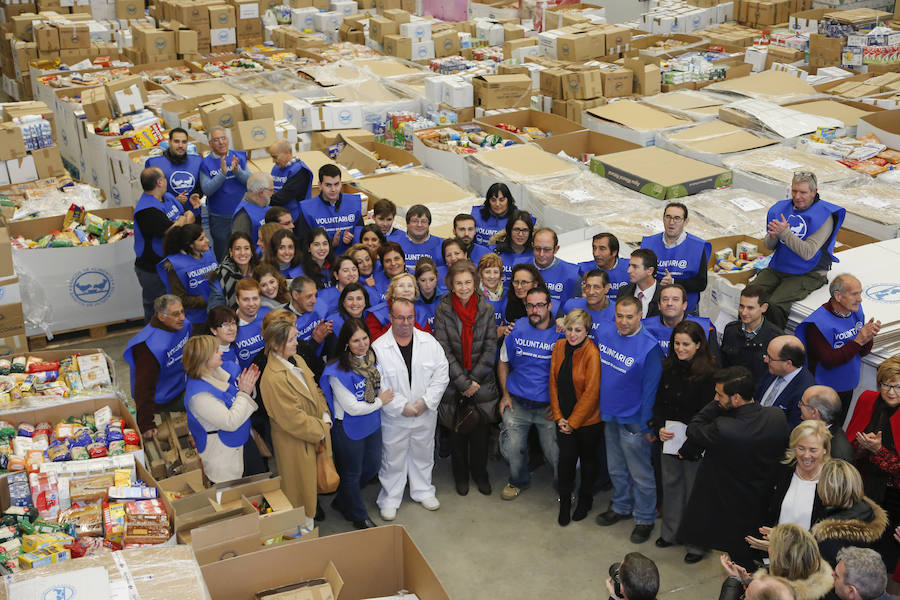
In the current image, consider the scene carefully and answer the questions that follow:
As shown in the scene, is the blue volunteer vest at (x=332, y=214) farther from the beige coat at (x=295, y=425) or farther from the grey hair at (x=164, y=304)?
the beige coat at (x=295, y=425)

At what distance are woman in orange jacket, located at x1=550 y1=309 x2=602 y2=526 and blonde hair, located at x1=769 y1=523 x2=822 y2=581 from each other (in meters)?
1.70

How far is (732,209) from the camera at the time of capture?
7.75 metres

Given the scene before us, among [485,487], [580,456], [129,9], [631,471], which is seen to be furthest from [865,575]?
[129,9]

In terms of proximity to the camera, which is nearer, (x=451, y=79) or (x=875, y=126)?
(x=875, y=126)

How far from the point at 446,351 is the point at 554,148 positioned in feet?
14.3

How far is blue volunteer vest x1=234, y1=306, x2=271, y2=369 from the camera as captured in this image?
224 inches

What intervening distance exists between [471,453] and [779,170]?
4193 millimetres

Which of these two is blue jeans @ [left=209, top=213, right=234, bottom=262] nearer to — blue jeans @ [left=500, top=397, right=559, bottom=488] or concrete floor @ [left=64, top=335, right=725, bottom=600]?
concrete floor @ [left=64, top=335, right=725, bottom=600]

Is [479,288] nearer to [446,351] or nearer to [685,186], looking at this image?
[446,351]

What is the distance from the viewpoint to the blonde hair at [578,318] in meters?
5.32

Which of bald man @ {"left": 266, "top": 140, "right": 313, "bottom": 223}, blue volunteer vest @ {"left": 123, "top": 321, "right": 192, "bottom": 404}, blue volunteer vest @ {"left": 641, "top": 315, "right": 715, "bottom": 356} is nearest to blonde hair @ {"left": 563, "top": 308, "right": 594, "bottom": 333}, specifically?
blue volunteer vest @ {"left": 641, "top": 315, "right": 715, "bottom": 356}

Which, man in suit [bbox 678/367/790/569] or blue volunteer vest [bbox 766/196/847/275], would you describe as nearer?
man in suit [bbox 678/367/790/569]

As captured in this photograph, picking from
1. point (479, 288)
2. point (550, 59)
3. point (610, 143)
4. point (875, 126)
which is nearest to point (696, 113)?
point (610, 143)

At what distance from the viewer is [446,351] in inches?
228
